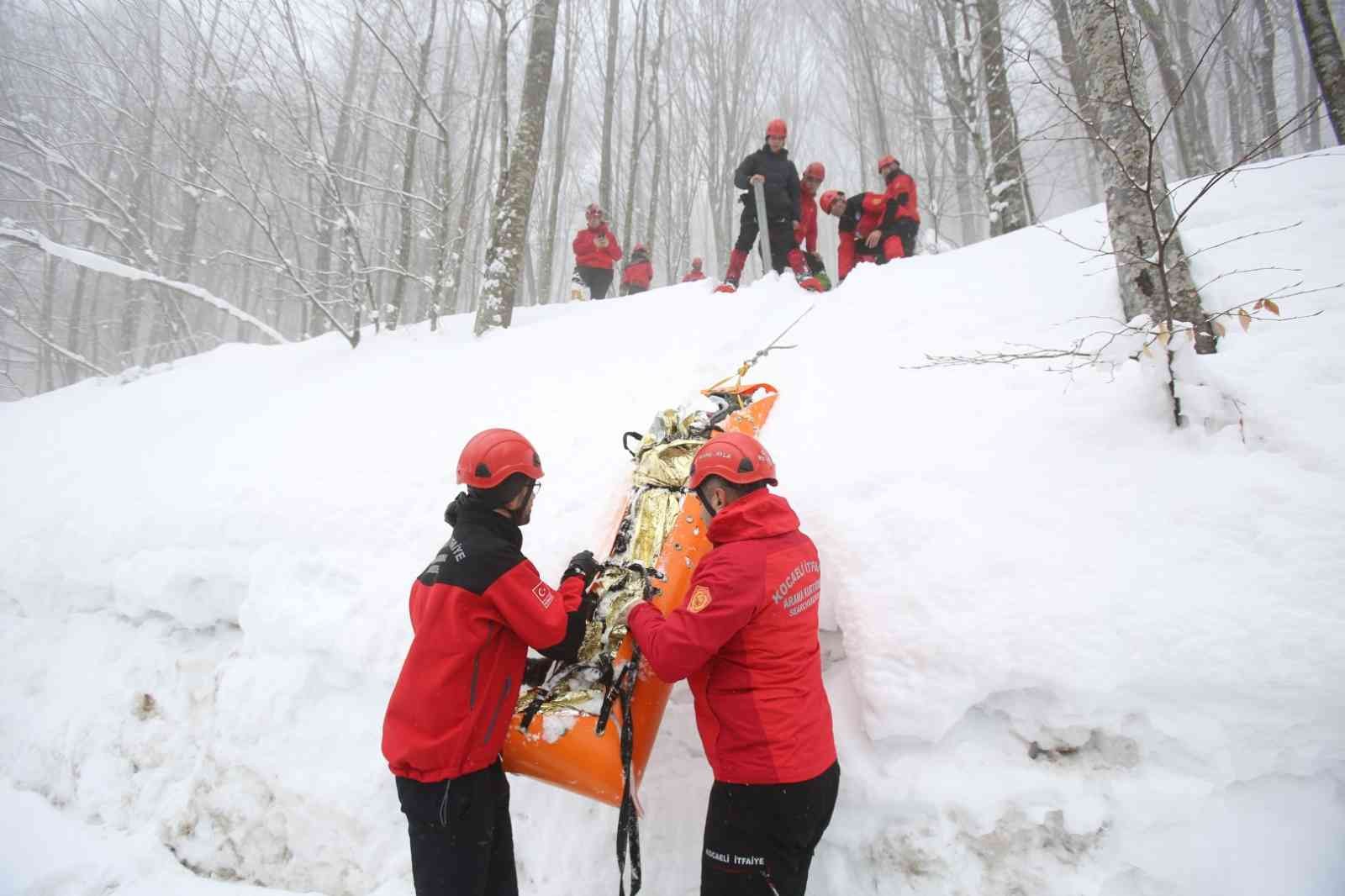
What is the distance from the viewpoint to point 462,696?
5.90 feet

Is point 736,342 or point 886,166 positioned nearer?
point 736,342

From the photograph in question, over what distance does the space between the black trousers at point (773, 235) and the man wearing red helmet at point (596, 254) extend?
11.0 ft

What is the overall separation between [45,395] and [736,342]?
27.6 feet

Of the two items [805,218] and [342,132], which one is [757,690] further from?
[342,132]

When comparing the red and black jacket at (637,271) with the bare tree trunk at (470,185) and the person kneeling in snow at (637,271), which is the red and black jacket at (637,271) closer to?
the person kneeling in snow at (637,271)

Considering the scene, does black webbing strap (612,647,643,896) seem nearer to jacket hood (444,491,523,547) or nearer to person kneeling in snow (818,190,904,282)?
jacket hood (444,491,523,547)

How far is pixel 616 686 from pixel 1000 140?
7.66 m

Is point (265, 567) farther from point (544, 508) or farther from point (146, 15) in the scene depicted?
point (146, 15)

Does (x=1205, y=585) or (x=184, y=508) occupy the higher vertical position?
(x=184, y=508)

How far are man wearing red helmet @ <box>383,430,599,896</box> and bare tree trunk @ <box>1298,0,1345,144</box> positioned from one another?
5.81m

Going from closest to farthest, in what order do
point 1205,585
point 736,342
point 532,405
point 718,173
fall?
point 1205,585, point 532,405, point 736,342, point 718,173

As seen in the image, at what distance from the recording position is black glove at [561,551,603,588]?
87.8 inches

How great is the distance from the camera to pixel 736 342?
4.80 m

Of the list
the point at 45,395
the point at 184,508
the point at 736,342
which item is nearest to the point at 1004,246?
the point at 736,342
